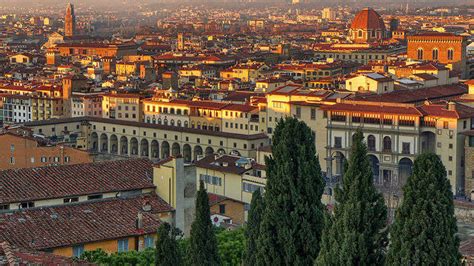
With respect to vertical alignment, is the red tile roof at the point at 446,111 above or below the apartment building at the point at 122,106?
above

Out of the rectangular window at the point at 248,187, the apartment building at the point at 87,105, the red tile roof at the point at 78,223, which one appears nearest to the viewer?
the red tile roof at the point at 78,223

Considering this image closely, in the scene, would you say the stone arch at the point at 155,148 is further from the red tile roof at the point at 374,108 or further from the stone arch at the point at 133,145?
the red tile roof at the point at 374,108

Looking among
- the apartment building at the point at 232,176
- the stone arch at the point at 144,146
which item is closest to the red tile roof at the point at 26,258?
the apartment building at the point at 232,176

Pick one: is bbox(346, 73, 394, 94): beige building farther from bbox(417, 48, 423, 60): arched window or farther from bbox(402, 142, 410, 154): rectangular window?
bbox(417, 48, 423, 60): arched window

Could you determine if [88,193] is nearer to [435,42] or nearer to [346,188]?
[346,188]

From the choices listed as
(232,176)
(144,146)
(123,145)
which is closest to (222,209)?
(232,176)

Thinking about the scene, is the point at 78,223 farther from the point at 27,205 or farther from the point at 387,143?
the point at 387,143

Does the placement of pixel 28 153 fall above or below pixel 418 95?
below

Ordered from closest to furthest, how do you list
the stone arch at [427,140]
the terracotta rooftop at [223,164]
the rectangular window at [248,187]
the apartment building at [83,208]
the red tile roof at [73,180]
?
the apartment building at [83,208] < the red tile roof at [73,180] < the rectangular window at [248,187] < the terracotta rooftop at [223,164] < the stone arch at [427,140]

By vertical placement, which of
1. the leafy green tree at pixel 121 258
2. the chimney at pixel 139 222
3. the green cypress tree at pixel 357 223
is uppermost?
the green cypress tree at pixel 357 223
